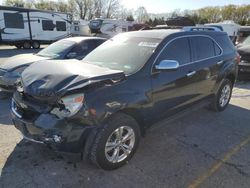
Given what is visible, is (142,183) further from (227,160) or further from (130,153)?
(227,160)

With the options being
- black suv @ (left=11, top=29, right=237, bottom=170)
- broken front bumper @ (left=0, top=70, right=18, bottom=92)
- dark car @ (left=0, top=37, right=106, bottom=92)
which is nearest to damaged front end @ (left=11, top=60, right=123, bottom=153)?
black suv @ (left=11, top=29, right=237, bottom=170)

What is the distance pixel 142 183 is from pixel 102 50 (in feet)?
7.75

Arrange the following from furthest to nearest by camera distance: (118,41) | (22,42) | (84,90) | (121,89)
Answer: (22,42)
(118,41)
(121,89)
(84,90)

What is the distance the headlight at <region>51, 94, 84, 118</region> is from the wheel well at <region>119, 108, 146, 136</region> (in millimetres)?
603

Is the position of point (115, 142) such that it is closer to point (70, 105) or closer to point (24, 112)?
point (70, 105)

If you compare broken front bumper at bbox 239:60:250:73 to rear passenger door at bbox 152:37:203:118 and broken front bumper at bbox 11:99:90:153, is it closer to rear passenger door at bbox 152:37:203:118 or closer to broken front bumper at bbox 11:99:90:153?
rear passenger door at bbox 152:37:203:118

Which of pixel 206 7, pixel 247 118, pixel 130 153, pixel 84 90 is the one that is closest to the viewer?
pixel 84 90

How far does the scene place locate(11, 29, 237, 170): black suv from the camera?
2.88m

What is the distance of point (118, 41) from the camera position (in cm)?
434

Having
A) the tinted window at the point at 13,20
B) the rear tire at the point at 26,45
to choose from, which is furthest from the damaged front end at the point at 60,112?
the rear tire at the point at 26,45

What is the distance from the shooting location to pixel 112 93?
3027mm

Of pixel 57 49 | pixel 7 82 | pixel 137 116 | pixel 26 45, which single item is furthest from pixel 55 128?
pixel 26 45

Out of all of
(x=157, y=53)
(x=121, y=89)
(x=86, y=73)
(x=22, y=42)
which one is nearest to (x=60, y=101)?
(x=86, y=73)

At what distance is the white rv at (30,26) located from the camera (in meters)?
19.5
